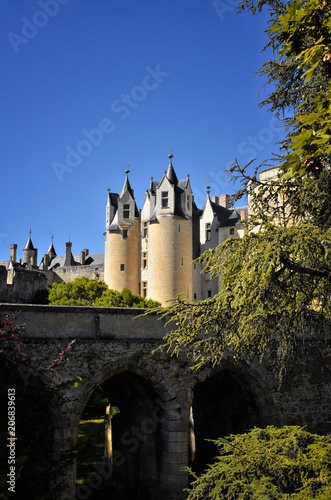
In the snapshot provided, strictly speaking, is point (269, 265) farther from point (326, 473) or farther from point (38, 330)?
point (38, 330)

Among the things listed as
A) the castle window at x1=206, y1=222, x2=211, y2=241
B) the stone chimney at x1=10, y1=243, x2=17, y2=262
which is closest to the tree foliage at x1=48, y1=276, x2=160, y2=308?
the castle window at x1=206, y1=222, x2=211, y2=241

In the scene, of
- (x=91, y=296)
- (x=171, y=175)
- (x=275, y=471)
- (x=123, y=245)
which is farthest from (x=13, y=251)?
(x=275, y=471)

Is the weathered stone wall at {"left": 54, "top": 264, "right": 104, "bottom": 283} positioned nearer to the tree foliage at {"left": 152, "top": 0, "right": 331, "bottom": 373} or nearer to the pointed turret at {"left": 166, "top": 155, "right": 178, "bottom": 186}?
the pointed turret at {"left": 166, "top": 155, "right": 178, "bottom": 186}

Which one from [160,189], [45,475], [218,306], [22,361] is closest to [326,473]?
[218,306]

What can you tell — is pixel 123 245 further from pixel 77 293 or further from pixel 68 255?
pixel 68 255

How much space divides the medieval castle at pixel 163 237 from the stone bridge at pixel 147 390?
92.9 ft

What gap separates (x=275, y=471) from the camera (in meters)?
6.11

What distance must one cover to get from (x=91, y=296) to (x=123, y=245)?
329 inches

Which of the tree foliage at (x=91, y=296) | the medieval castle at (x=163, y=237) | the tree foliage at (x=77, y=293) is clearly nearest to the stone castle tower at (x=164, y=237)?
the medieval castle at (x=163, y=237)

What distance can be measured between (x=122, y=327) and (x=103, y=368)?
36.8 inches

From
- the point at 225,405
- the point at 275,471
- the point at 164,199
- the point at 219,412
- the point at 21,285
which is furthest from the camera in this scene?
the point at 164,199

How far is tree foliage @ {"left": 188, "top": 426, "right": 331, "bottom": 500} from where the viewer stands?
18.7 feet

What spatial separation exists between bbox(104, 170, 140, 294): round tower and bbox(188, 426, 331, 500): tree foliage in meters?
39.3

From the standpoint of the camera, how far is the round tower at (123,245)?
46.0m
